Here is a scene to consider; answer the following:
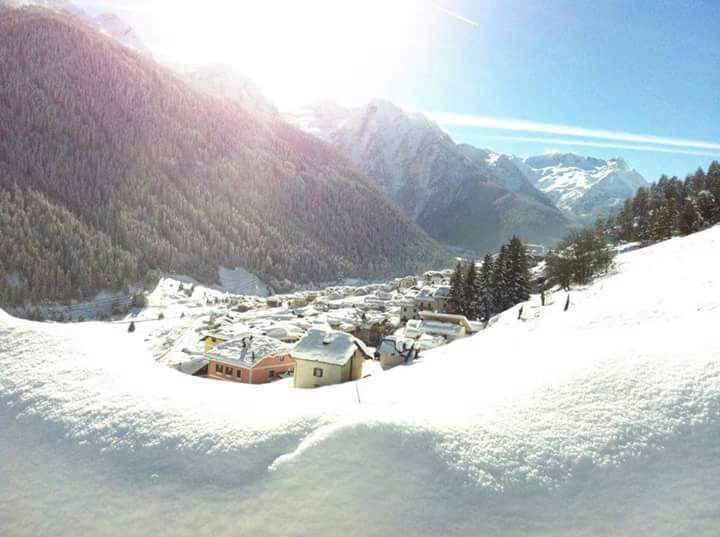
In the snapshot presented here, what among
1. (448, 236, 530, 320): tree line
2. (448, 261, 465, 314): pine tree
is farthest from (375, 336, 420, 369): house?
(448, 261, 465, 314): pine tree

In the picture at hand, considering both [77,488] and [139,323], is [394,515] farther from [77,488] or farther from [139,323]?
[139,323]

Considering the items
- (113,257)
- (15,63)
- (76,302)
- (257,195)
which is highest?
(15,63)

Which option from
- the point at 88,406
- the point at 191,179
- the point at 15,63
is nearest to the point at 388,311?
the point at 88,406

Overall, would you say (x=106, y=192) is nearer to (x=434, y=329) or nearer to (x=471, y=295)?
(x=471, y=295)

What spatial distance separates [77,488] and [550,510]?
8.22 meters

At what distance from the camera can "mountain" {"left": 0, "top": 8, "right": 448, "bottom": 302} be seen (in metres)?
115

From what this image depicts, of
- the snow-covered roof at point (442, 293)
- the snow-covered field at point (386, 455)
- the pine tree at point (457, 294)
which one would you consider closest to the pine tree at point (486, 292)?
the pine tree at point (457, 294)

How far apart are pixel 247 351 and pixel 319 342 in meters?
9.15

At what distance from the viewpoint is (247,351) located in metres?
37.7

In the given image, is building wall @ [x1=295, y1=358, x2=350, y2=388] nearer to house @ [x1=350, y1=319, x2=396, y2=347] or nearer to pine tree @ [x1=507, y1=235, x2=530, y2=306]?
house @ [x1=350, y1=319, x2=396, y2=347]

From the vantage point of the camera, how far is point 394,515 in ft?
23.5

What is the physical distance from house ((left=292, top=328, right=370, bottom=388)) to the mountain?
308 feet

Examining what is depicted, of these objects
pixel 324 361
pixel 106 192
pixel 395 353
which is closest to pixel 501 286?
pixel 395 353

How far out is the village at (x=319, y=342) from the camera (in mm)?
30578
